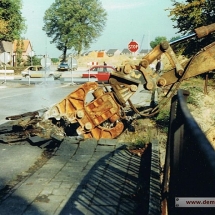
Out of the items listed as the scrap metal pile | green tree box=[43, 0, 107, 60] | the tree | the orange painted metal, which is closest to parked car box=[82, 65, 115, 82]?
the tree

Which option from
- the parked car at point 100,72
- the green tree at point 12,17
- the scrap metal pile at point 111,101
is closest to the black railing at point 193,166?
the scrap metal pile at point 111,101

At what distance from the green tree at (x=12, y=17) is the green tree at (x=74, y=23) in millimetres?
32180

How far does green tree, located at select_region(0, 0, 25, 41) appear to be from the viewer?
6681cm

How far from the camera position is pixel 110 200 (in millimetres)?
5641

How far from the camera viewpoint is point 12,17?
68.0 m

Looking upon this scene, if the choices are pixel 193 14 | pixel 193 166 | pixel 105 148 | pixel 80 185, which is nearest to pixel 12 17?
pixel 193 14

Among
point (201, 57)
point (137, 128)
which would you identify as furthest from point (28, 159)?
point (201, 57)

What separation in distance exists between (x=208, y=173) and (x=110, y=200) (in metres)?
→ 4.41

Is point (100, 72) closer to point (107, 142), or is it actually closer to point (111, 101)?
point (111, 101)

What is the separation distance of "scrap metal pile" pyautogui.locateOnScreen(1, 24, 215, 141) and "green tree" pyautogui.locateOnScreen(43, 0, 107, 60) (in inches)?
3657

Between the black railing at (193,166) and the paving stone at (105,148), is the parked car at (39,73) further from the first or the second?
the black railing at (193,166)

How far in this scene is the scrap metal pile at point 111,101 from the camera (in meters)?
8.84

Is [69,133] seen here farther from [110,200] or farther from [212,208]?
[212,208]

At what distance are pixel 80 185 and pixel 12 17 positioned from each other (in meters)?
65.6
